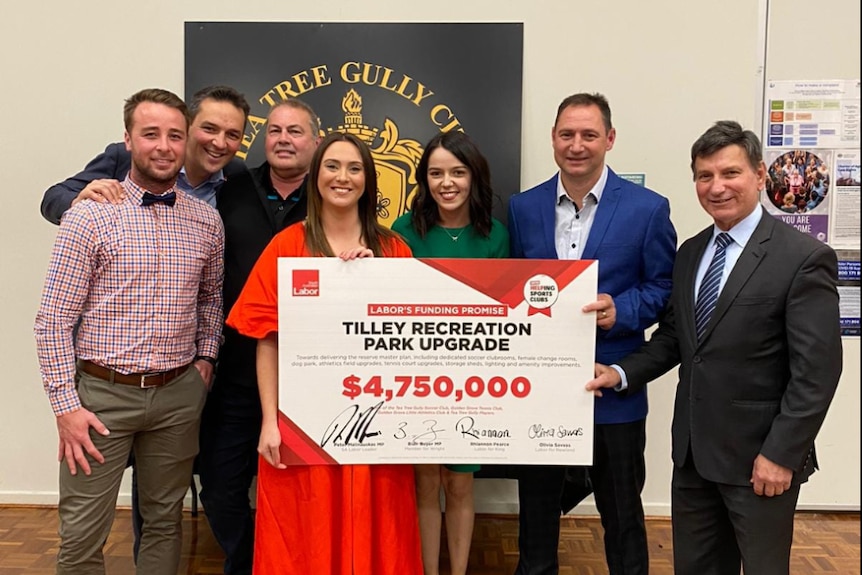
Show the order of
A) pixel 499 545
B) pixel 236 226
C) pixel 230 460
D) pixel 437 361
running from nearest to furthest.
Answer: pixel 437 361 → pixel 236 226 → pixel 230 460 → pixel 499 545

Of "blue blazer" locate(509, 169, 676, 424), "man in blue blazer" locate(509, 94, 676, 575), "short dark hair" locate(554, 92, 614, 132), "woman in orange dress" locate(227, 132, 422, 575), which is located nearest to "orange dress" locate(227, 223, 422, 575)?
"woman in orange dress" locate(227, 132, 422, 575)

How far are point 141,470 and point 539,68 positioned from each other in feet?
8.08

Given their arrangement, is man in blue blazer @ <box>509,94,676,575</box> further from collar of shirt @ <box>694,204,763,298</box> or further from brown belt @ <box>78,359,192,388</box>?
brown belt @ <box>78,359,192,388</box>

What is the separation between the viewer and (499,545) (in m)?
3.03

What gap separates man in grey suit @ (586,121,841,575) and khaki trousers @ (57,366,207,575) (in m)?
1.57

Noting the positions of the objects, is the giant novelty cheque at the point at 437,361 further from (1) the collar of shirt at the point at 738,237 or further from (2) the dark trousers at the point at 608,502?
(1) the collar of shirt at the point at 738,237

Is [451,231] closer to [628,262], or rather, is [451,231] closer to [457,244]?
[457,244]

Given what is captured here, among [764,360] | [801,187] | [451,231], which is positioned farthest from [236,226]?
[801,187]

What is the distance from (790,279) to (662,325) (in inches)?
19.6

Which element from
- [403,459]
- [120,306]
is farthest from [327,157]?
[403,459]

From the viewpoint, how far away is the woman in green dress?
215cm

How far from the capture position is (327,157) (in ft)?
6.30

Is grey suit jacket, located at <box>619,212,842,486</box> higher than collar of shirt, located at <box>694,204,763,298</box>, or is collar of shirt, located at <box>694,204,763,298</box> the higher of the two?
collar of shirt, located at <box>694,204,763,298</box>

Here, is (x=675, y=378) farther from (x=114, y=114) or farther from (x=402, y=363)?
(x=114, y=114)
